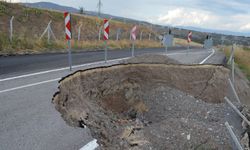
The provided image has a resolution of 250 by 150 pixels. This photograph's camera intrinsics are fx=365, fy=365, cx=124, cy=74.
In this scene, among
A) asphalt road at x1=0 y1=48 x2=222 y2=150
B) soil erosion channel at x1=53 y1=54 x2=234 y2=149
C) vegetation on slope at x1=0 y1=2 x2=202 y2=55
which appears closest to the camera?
asphalt road at x1=0 y1=48 x2=222 y2=150

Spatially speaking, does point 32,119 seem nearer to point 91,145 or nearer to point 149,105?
point 91,145

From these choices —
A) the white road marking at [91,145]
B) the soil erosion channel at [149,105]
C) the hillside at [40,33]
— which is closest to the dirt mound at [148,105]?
the soil erosion channel at [149,105]

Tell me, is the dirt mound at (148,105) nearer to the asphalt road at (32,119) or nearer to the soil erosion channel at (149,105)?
the soil erosion channel at (149,105)

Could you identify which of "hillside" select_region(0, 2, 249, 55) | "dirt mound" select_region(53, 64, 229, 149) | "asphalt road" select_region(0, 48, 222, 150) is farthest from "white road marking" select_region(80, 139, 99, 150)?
"hillside" select_region(0, 2, 249, 55)

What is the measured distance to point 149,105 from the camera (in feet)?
39.2

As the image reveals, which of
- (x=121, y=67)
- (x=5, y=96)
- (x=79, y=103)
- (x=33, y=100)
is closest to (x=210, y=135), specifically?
(x=79, y=103)

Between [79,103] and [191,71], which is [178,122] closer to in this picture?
[79,103]

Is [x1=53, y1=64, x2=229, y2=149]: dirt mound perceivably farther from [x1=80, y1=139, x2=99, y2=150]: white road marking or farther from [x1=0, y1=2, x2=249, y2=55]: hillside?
[x1=0, y1=2, x2=249, y2=55]: hillside

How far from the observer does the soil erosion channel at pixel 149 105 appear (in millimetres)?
7109

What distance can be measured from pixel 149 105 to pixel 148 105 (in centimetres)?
4

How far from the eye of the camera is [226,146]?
6988 mm

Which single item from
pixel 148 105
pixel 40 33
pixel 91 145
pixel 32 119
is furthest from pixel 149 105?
pixel 40 33

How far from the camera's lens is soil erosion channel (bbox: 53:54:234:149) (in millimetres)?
7109

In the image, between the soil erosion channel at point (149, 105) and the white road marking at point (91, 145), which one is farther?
the soil erosion channel at point (149, 105)
